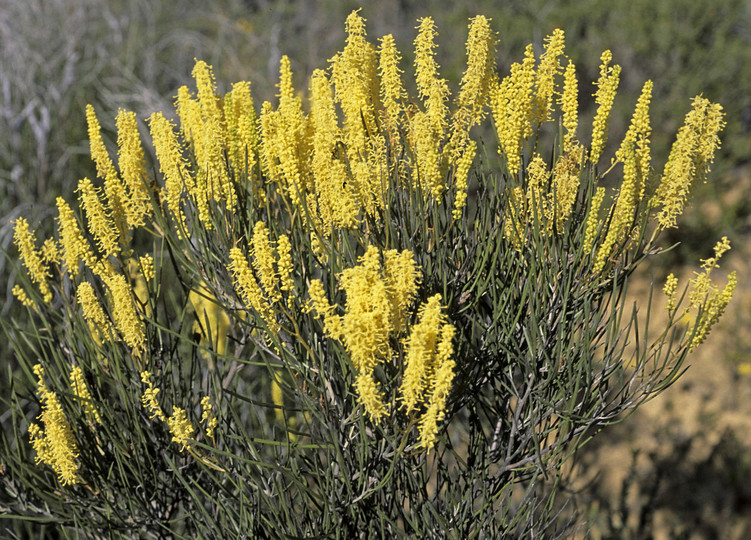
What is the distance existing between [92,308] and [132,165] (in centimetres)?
27

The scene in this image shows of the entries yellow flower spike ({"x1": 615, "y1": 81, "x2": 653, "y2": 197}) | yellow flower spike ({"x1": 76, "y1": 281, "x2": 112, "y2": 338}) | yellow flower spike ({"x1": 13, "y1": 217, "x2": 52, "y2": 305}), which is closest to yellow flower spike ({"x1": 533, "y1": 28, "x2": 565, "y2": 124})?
yellow flower spike ({"x1": 615, "y1": 81, "x2": 653, "y2": 197})

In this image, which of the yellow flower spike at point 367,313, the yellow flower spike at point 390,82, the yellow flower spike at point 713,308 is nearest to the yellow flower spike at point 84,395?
the yellow flower spike at point 367,313

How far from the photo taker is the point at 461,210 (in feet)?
4.21

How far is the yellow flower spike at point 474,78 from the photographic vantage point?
4.07 feet

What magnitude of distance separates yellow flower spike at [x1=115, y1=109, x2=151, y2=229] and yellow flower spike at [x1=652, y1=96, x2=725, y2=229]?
92cm

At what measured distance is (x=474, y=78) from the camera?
1251mm

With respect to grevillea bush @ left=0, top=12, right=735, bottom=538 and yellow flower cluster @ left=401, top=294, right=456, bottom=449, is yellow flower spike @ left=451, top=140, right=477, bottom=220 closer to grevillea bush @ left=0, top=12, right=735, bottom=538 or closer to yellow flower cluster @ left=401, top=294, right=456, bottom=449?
grevillea bush @ left=0, top=12, right=735, bottom=538

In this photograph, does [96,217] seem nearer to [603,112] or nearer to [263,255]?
[263,255]

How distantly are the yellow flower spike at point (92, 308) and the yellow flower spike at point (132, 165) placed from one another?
0.54ft

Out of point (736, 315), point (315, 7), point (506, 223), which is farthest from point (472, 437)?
point (315, 7)

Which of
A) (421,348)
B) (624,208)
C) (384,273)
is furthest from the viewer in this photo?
(624,208)

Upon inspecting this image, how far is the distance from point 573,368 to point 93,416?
2.78 ft

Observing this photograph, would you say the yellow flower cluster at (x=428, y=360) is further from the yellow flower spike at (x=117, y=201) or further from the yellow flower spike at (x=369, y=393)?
the yellow flower spike at (x=117, y=201)

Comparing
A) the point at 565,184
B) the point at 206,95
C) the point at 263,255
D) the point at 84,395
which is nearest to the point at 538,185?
the point at 565,184
